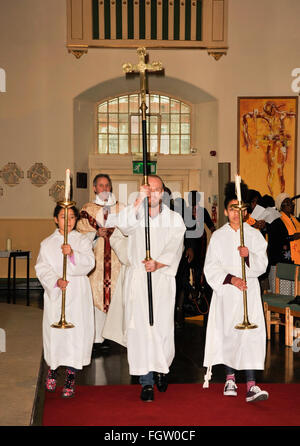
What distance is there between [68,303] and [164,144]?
10094mm

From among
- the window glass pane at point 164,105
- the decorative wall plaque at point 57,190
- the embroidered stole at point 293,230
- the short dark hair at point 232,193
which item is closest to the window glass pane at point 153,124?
the window glass pane at point 164,105

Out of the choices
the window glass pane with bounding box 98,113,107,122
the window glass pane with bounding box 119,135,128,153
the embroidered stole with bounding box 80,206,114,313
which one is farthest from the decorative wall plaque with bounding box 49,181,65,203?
the embroidered stole with bounding box 80,206,114,313

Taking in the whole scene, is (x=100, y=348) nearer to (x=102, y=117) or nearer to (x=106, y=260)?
(x=106, y=260)

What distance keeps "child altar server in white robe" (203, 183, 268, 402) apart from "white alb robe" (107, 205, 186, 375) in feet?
1.15

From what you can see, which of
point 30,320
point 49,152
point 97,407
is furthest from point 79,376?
point 49,152

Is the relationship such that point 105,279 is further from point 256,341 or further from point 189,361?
point 256,341

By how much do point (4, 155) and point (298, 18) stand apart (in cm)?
680

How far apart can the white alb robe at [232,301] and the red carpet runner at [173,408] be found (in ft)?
1.25

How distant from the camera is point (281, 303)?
8.73 meters

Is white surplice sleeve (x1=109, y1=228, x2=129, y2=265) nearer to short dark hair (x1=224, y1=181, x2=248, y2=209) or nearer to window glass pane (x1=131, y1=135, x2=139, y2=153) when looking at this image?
short dark hair (x1=224, y1=181, x2=248, y2=209)

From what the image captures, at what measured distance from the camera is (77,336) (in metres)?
6.09

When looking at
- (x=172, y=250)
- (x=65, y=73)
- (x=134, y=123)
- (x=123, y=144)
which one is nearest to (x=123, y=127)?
(x=134, y=123)

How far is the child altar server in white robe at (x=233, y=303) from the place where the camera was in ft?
19.5

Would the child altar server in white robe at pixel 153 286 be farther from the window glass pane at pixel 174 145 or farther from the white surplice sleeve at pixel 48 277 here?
the window glass pane at pixel 174 145
